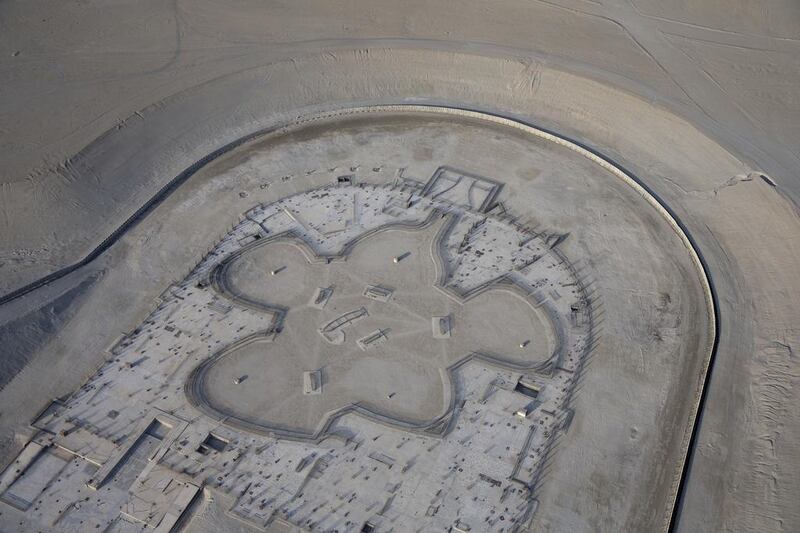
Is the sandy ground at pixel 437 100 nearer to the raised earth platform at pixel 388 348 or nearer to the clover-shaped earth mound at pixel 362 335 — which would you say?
the raised earth platform at pixel 388 348

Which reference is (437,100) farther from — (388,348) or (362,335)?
(388,348)

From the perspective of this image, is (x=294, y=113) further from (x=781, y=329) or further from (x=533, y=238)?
(x=781, y=329)

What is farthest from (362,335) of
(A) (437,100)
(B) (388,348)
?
(A) (437,100)

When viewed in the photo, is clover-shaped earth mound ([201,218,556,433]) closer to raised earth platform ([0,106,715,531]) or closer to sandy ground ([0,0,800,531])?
raised earth platform ([0,106,715,531])

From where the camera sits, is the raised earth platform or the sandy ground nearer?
the raised earth platform

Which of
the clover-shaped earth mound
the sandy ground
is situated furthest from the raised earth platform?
the sandy ground

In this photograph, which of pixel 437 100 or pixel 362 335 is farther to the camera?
pixel 437 100
